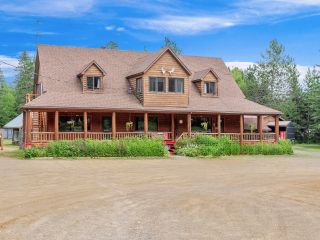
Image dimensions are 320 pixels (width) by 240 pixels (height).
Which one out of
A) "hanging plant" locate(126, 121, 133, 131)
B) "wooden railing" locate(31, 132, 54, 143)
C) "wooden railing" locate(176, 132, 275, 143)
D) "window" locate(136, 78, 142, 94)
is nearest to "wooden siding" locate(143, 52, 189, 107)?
"window" locate(136, 78, 142, 94)

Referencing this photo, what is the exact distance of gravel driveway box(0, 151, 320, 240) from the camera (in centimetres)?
995

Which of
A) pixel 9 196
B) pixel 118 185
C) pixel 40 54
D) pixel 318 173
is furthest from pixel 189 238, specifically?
pixel 40 54

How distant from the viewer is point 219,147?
114 feet

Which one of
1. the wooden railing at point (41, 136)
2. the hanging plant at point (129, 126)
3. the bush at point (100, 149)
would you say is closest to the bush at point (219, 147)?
the bush at point (100, 149)

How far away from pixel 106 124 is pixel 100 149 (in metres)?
7.67

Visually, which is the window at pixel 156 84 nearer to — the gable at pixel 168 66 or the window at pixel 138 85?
the gable at pixel 168 66

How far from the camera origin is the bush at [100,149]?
3006cm

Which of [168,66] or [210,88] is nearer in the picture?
[168,66]

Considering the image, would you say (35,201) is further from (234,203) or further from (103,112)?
(103,112)

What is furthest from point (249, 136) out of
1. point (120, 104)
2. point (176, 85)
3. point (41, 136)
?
point (41, 136)

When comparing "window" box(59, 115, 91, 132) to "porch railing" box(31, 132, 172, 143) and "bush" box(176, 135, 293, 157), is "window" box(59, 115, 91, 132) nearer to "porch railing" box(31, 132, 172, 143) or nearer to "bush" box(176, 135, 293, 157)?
"porch railing" box(31, 132, 172, 143)

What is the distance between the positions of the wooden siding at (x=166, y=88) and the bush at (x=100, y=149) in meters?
5.53

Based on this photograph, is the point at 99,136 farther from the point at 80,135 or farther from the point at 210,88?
the point at 210,88

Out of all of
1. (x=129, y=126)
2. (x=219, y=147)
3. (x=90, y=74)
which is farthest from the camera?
(x=129, y=126)
